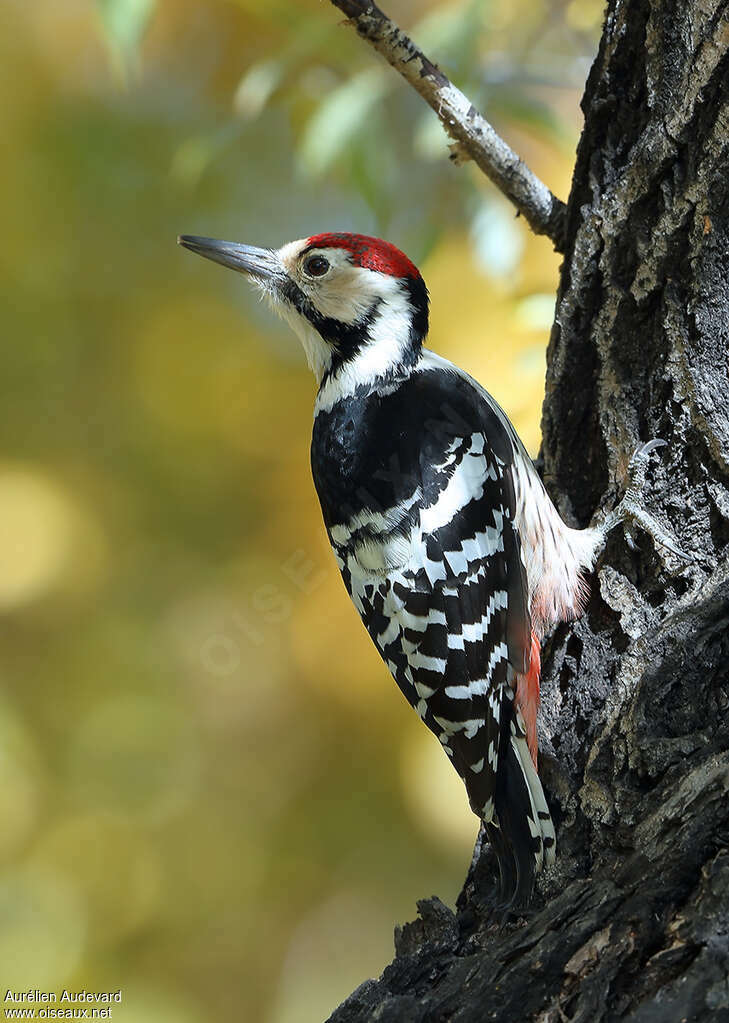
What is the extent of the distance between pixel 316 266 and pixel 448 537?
0.74m

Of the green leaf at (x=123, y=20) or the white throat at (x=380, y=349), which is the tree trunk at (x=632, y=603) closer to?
the white throat at (x=380, y=349)

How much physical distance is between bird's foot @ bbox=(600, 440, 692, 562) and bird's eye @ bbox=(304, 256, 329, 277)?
0.88m

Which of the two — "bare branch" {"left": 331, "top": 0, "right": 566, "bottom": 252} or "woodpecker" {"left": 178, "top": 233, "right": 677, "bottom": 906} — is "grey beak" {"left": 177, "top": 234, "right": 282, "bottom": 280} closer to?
"woodpecker" {"left": 178, "top": 233, "right": 677, "bottom": 906}

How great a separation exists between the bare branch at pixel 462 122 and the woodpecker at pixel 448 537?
354mm

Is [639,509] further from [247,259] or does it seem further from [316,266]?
[247,259]

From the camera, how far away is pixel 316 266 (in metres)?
2.19

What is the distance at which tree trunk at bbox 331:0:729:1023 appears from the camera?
1.12 metres

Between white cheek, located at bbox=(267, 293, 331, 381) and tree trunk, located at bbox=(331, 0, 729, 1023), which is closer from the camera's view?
tree trunk, located at bbox=(331, 0, 729, 1023)

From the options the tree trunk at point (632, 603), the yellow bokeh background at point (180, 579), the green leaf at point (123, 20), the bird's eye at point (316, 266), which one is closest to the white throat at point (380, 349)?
the bird's eye at point (316, 266)

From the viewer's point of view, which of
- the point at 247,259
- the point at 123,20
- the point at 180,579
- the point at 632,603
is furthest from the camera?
the point at 180,579

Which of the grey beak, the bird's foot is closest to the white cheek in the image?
the grey beak

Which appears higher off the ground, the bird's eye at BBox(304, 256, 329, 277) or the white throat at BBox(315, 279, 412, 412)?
the bird's eye at BBox(304, 256, 329, 277)

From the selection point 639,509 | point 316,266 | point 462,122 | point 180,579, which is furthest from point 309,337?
point 180,579

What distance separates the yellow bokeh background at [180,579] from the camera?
3.32m
